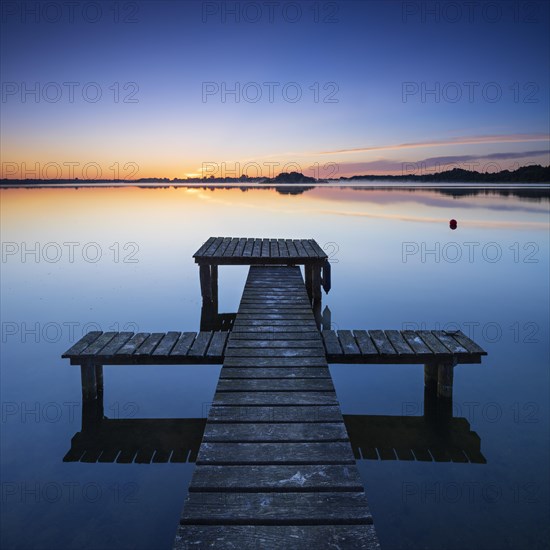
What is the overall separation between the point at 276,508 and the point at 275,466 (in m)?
0.50

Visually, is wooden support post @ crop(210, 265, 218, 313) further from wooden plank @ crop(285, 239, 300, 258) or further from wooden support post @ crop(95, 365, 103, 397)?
wooden support post @ crop(95, 365, 103, 397)

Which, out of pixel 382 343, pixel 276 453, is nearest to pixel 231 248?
pixel 382 343

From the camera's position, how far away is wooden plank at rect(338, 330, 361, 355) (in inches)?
254

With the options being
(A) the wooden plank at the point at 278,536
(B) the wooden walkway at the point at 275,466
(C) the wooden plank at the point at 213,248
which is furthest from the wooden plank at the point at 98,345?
(C) the wooden plank at the point at 213,248

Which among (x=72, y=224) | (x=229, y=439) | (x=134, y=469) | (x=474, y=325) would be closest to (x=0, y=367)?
(x=134, y=469)

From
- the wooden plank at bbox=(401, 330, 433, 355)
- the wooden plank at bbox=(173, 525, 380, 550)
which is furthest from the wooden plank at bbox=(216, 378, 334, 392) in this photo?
the wooden plank at bbox=(173, 525, 380, 550)

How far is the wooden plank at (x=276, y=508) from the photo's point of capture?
9.37ft

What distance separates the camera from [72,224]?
36406 millimetres

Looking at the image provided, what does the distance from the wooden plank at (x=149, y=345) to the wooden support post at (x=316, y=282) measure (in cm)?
638

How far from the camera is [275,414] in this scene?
14.2 feet

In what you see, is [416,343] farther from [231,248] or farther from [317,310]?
[231,248]

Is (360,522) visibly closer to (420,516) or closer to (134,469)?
(420,516)

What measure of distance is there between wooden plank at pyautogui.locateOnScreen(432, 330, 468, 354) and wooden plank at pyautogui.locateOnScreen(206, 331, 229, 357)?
337 cm

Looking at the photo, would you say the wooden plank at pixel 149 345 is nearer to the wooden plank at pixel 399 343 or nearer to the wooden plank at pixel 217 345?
the wooden plank at pixel 217 345
